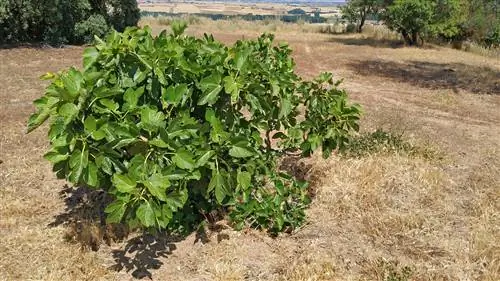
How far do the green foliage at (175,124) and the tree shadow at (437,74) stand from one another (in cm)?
778

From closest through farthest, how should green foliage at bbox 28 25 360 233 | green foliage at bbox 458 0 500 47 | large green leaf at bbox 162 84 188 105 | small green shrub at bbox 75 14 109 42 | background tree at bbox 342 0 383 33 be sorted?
green foliage at bbox 28 25 360 233 < large green leaf at bbox 162 84 188 105 < small green shrub at bbox 75 14 109 42 < green foliage at bbox 458 0 500 47 < background tree at bbox 342 0 383 33

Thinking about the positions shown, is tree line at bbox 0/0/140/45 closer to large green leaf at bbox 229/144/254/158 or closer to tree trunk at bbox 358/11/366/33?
large green leaf at bbox 229/144/254/158

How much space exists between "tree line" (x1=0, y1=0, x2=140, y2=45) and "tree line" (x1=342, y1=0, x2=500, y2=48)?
11.1m

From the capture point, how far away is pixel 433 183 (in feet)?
14.6

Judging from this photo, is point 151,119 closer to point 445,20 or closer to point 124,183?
point 124,183

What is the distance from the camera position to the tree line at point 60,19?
1250 centimetres

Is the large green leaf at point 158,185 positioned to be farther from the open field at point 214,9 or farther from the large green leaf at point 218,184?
the open field at point 214,9

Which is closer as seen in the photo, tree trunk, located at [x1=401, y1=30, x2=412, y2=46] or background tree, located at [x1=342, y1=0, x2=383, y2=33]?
tree trunk, located at [x1=401, y1=30, x2=412, y2=46]

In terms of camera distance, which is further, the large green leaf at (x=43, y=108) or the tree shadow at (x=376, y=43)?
the tree shadow at (x=376, y=43)

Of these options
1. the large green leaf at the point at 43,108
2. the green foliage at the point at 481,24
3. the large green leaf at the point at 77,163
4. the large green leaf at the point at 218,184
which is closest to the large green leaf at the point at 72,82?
the large green leaf at the point at 43,108

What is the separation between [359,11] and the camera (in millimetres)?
25703

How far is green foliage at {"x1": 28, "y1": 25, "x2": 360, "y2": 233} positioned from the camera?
8.87 ft

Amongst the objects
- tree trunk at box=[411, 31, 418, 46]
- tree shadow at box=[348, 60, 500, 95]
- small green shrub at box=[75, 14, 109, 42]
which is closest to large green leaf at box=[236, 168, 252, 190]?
tree shadow at box=[348, 60, 500, 95]

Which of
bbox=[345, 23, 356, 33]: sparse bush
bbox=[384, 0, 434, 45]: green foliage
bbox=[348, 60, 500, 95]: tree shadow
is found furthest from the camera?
bbox=[345, 23, 356, 33]: sparse bush
